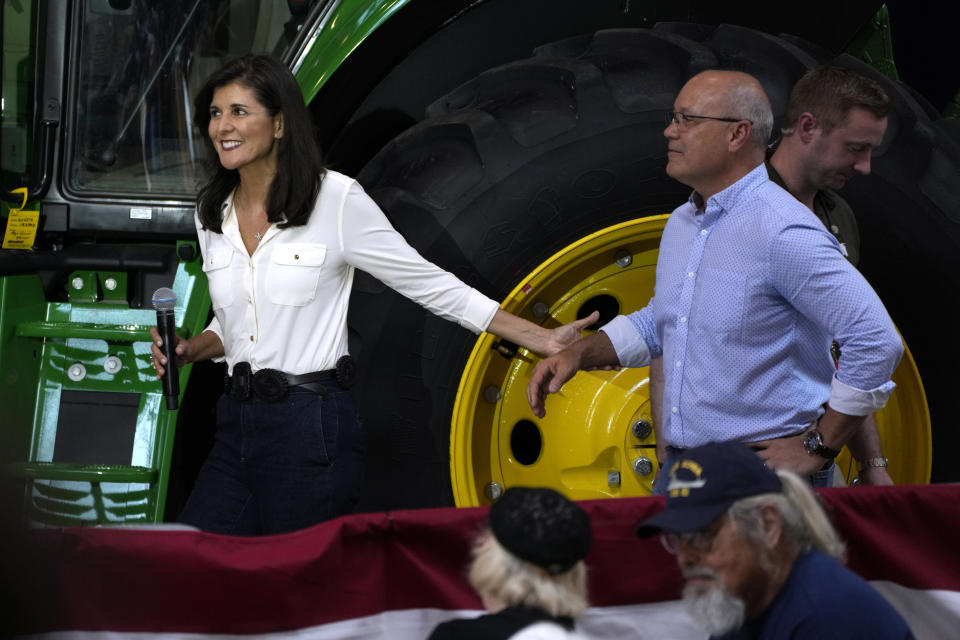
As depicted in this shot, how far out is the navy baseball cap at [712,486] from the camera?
211cm

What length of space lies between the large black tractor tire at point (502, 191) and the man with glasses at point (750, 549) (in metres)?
1.42

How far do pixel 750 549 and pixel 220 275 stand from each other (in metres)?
1.62

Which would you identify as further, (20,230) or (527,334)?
(20,230)

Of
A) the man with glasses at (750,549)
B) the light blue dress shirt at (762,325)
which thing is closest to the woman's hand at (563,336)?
the light blue dress shirt at (762,325)

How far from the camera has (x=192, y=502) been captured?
3.04 meters

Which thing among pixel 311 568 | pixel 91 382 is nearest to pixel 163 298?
pixel 311 568

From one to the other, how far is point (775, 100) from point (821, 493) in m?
1.35

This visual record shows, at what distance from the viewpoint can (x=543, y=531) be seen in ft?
6.22

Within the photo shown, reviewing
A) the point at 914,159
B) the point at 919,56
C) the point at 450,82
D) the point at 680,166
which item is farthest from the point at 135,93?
the point at 919,56

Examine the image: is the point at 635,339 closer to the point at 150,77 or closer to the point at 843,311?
the point at 843,311

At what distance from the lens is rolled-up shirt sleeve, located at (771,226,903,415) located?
2.62 metres

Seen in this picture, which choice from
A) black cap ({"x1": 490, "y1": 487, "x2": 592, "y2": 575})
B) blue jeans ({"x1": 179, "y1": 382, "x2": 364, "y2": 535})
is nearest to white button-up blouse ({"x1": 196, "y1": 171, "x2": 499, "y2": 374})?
blue jeans ({"x1": 179, "y1": 382, "x2": 364, "y2": 535})

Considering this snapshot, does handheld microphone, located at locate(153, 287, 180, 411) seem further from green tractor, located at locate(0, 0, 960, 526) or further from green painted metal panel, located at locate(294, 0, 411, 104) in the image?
green painted metal panel, located at locate(294, 0, 411, 104)

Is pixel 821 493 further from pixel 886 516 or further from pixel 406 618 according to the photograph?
pixel 406 618
